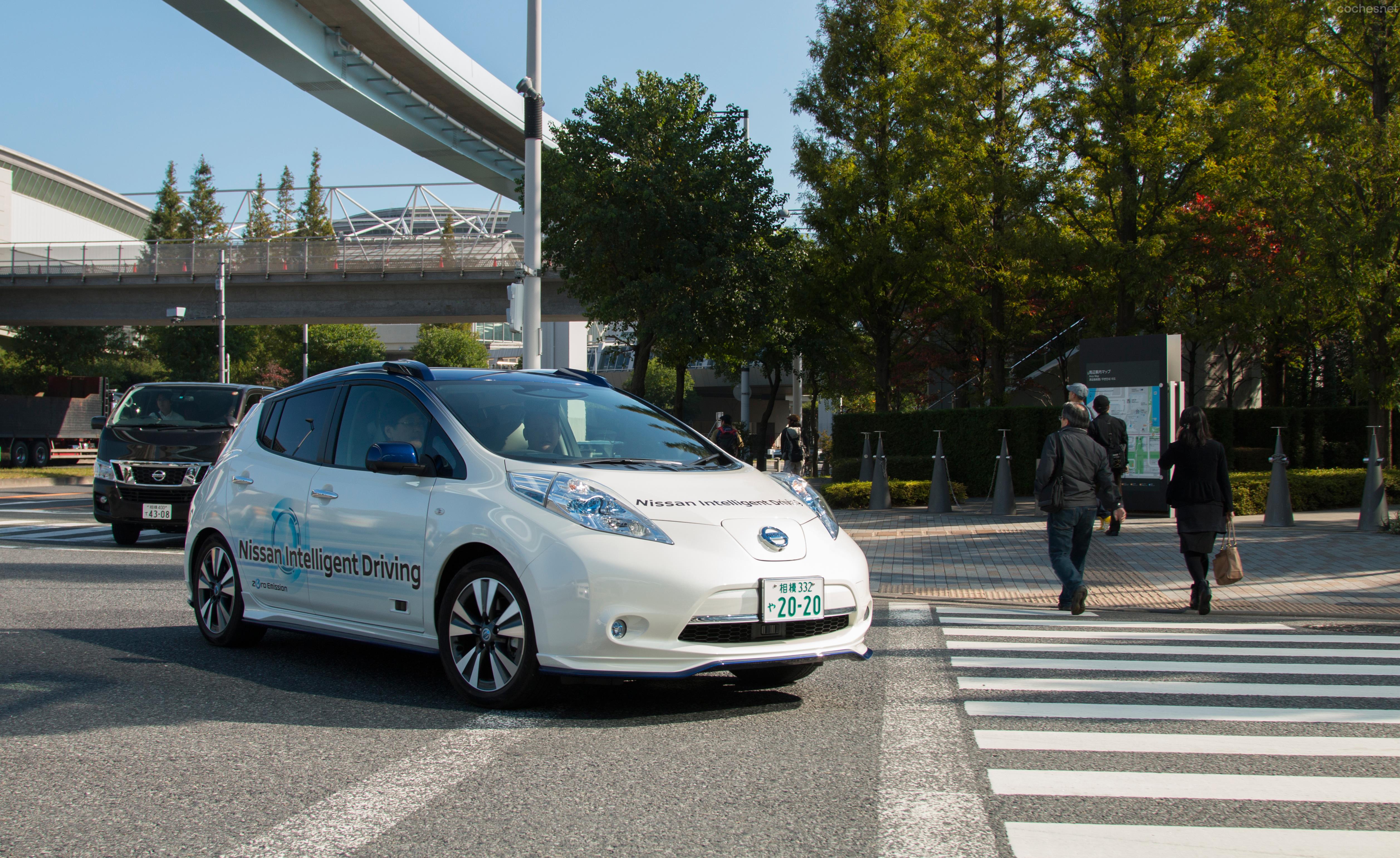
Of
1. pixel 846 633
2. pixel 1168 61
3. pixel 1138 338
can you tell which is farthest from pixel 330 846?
pixel 1168 61

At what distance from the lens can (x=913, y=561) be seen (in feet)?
41.7

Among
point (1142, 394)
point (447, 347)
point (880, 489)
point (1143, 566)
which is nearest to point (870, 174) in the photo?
point (880, 489)

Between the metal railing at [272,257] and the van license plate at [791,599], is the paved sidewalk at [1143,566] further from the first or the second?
the metal railing at [272,257]

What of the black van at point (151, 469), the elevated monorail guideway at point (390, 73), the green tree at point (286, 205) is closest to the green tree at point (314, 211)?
the green tree at point (286, 205)

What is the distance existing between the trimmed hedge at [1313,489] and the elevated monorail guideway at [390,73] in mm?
19955

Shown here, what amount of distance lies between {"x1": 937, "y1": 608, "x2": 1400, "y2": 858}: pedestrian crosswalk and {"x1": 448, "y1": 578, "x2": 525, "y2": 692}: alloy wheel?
2.14m

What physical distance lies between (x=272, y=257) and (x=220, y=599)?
37.5m

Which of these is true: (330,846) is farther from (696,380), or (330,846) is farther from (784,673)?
(696,380)

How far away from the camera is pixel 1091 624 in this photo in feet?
28.8

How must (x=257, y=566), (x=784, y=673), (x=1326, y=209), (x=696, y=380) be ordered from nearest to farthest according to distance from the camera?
(x=784, y=673) → (x=257, y=566) → (x=1326, y=209) → (x=696, y=380)

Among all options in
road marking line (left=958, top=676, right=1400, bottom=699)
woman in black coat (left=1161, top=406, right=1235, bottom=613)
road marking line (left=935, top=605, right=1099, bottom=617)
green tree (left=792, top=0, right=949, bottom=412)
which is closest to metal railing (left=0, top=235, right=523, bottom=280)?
green tree (left=792, top=0, right=949, bottom=412)

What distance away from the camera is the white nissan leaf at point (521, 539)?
4961 millimetres

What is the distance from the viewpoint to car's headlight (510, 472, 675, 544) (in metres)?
5.05

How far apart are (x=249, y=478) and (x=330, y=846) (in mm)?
3895
